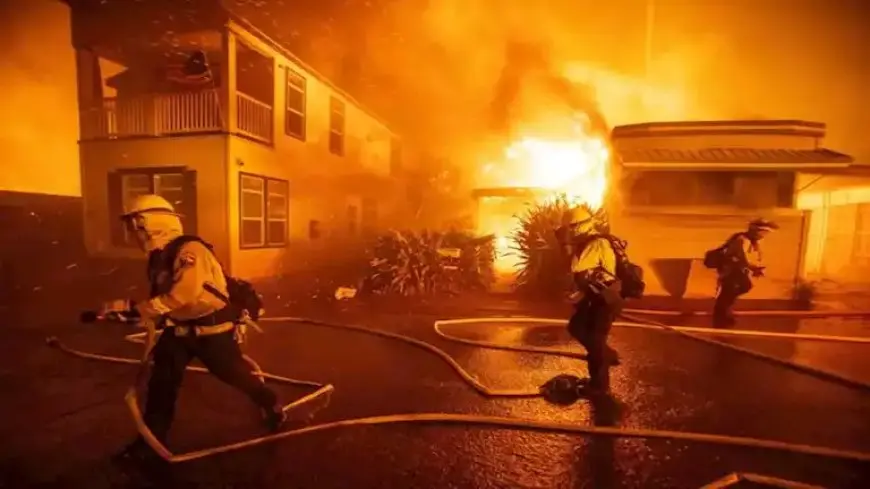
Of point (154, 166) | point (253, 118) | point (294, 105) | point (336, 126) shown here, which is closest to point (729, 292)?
point (253, 118)

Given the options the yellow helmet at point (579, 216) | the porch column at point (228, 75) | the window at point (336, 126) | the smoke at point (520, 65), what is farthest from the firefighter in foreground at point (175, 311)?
the window at point (336, 126)

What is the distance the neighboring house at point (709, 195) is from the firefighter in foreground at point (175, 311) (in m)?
7.17

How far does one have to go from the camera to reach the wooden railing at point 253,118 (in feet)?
26.7

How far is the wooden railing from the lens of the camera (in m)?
8.15

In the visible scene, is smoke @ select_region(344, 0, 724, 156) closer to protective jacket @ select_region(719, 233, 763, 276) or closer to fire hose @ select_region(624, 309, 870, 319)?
protective jacket @ select_region(719, 233, 763, 276)

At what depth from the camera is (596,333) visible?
3.64m

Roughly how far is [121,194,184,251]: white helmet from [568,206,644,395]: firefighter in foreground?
3041 millimetres

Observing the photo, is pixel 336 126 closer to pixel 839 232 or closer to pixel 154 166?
pixel 154 166

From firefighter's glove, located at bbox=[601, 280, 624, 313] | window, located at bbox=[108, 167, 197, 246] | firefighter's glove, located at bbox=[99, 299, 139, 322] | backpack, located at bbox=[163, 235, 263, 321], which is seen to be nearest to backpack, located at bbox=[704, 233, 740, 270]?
firefighter's glove, located at bbox=[601, 280, 624, 313]

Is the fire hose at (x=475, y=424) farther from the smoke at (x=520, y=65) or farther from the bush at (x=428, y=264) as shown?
the smoke at (x=520, y=65)

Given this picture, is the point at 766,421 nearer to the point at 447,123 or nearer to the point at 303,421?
the point at 303,421

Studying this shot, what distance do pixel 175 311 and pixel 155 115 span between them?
22.2 ft

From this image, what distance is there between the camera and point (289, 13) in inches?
352

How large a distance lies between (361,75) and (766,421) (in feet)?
33.3
